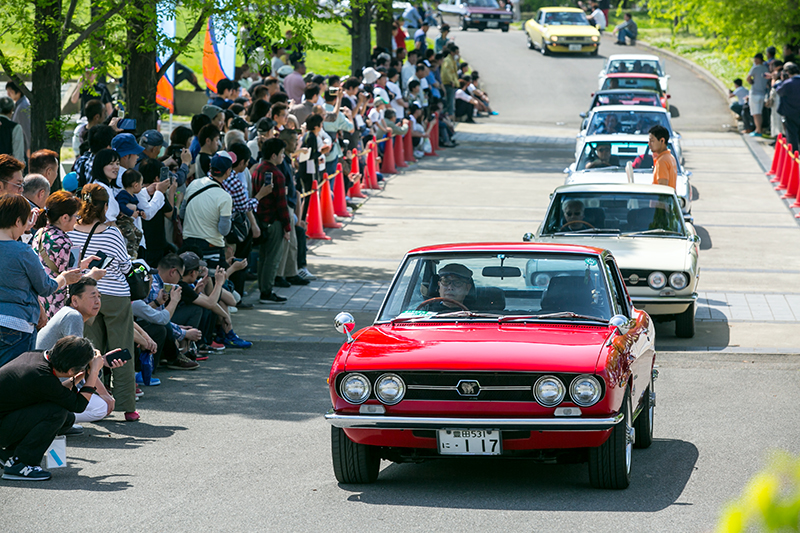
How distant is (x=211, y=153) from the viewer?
12.3 m

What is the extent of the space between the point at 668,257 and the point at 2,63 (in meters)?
7.54

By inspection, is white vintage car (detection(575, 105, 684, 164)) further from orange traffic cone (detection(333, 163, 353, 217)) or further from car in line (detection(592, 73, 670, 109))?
car in line (detection(592, 73, 670, 109))

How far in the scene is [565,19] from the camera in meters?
48.3

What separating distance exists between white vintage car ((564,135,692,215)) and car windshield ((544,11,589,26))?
31712 mm

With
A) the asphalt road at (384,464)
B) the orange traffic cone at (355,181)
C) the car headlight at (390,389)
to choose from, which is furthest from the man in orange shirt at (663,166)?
the car headlight at (390,389)

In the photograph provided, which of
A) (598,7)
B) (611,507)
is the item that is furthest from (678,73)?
(611,507)

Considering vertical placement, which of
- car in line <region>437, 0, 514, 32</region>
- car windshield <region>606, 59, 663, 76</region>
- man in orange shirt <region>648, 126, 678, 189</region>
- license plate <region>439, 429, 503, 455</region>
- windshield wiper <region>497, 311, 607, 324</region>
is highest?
car in line <region>437, 0, 514, 32</region>

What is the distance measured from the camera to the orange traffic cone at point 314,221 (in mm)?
16922

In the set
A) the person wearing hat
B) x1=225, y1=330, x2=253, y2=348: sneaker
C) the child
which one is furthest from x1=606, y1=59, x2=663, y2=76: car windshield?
the child

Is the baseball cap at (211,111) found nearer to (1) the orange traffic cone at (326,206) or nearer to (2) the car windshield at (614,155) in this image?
(1) the orange traffic cone at (326,206)

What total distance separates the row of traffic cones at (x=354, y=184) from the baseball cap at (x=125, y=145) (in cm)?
679

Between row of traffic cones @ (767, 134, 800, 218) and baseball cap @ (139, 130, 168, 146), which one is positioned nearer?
baseball cap @ (139, 130, 168, 146)

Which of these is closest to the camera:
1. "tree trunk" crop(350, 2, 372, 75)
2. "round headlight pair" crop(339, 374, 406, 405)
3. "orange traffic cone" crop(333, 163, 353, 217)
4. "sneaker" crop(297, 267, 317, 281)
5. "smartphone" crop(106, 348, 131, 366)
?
"round headlight pair" crop(339, 374, 406, 405)

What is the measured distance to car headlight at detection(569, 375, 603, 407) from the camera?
19.5 feet
